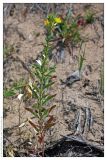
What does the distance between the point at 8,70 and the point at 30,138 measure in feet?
3.41

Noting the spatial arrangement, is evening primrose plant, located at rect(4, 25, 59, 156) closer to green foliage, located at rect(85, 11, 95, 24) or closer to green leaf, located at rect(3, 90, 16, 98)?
green leaf, located at rect(3, 90, 16, 98)

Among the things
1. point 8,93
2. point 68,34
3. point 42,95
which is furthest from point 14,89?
point 68,34

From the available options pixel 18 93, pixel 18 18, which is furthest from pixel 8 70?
pixel 18 18

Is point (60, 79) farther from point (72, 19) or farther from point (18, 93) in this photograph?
point (72, 19)

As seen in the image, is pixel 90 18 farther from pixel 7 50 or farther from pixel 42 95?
pixel 42 95

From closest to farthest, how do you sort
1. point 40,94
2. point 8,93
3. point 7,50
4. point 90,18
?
point 40,94
point 8,93
point 7,50
point 90,18

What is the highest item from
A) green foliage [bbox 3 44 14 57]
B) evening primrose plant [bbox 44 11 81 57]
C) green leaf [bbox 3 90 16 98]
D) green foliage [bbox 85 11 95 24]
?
green foliage [bbox 85 11 95 24]

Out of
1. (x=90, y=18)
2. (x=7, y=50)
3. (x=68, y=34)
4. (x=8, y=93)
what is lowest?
(x=8, y=93)

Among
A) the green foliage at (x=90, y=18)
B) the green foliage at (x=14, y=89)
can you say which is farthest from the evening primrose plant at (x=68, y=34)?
the green foliage at (x=14, y=89)

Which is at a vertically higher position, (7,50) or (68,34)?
(68,34)

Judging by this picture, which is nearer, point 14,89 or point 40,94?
point 40,94

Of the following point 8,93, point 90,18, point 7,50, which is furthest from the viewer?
point 90,18

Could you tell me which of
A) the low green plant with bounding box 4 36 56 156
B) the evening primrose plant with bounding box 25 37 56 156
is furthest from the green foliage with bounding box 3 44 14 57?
the evening primrose plant with bounding box 25 37 56 156

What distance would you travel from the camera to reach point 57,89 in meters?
3.97
